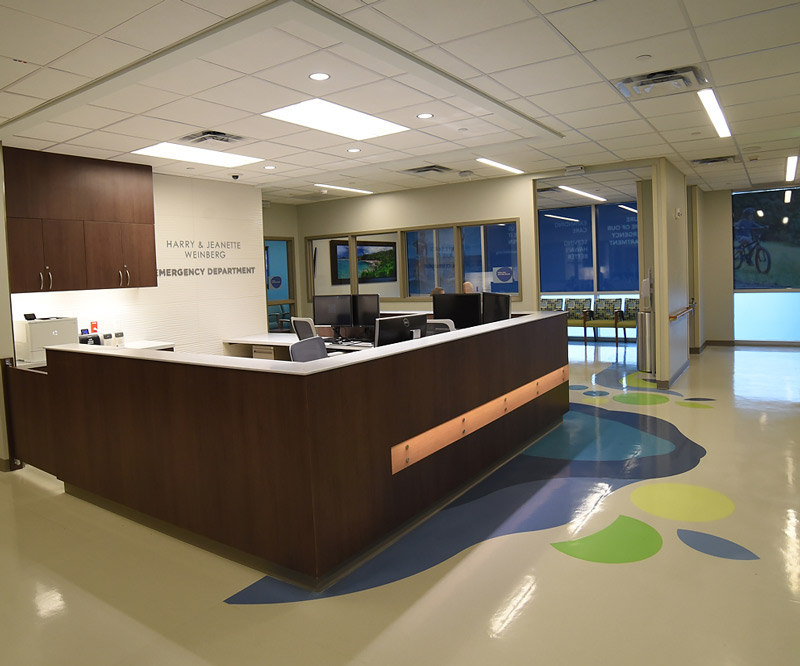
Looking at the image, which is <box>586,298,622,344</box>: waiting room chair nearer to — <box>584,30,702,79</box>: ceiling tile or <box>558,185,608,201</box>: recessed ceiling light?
<box>558,185,608,201</box>: recessed ceiling light

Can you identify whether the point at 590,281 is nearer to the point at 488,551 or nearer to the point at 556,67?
the point at 556,67

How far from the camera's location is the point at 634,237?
13.7 metres

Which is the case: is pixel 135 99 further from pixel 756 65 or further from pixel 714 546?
pixel 714 546

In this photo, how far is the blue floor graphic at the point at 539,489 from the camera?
3256 mm

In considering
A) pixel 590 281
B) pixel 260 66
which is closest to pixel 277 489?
pixel 260 66

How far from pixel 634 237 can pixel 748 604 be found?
11927mm

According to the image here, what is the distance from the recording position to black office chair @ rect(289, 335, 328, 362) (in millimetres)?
4574

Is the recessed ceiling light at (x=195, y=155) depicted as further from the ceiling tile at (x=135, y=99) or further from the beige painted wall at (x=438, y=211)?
the beige painted wall at (x=438, y=211)

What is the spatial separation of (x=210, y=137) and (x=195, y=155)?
36.6 inches

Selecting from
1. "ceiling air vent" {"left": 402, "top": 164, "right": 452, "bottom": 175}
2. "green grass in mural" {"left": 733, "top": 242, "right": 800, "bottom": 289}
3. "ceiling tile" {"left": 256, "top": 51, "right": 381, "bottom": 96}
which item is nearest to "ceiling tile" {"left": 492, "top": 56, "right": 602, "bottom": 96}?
"ceiling tile" {"left": 256, "top": 51, "right": 381, "bottom": 96}

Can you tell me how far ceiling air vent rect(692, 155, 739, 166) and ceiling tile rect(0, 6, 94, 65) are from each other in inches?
304

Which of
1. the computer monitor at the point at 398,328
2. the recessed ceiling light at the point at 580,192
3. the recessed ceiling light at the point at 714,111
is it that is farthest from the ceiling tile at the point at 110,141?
the recessed ceiling light at the point at 580,192

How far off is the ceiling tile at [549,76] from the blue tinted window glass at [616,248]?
31.8ft

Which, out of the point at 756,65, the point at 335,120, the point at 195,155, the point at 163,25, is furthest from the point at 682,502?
the point at 195,155
